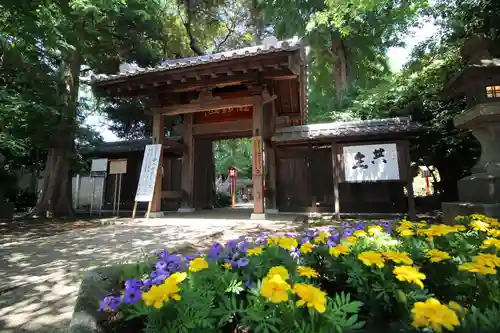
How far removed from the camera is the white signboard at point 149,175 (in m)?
8.04

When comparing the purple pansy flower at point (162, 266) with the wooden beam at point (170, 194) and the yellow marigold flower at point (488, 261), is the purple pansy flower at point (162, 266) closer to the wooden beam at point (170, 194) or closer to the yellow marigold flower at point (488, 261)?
the yellow marigold flower at point (488, 261)

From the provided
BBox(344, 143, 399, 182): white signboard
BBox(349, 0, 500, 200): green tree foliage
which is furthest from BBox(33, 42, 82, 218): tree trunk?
BBox(349, 0, 500, 200): green tree foliage

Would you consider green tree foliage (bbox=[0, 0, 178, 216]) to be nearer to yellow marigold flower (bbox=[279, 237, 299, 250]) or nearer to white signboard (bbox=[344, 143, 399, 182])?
yellow marigold flower (bbox=[279, 237, 299, 250])

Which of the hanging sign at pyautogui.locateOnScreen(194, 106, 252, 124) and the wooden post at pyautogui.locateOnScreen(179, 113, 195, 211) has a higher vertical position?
the hanging sign at pyautogui.locateOnScreen(194, 106, 252, 124)

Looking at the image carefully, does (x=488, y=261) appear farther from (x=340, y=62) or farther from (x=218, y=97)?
(x=340, y=62)

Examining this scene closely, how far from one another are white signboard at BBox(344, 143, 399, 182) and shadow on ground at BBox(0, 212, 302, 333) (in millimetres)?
4248

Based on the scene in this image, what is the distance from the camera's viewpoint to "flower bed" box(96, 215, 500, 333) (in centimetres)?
102

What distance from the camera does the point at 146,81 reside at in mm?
8172

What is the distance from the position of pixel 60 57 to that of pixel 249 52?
7535 millimetres

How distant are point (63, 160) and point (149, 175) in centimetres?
435

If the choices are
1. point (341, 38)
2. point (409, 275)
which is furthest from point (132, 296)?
point (341, 38)

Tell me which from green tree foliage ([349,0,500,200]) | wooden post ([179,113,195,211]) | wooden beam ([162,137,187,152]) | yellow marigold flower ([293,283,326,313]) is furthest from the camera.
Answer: wooden post ([179,113,195,211])

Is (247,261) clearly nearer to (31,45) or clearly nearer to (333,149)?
(31,45)

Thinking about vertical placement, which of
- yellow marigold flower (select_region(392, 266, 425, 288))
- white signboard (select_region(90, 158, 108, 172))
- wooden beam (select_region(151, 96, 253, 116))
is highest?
wooden beam (select_region(151, 96, 253, 116))
